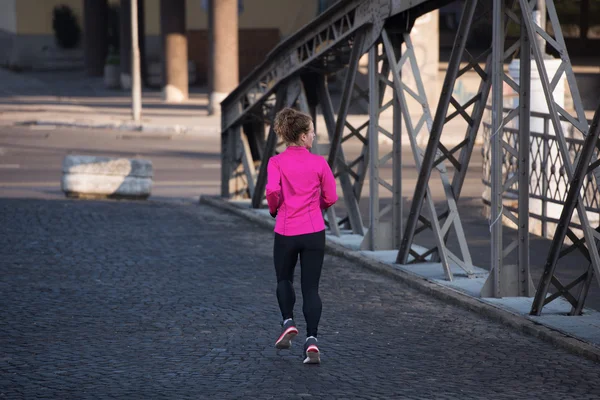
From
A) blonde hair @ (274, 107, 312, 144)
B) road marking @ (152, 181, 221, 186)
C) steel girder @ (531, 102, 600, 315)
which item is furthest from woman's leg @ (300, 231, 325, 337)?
road marking @ (152, 181, 221, 186)

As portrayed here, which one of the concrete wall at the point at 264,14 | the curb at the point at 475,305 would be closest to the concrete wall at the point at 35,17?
the concrete wall at the point at 264,14

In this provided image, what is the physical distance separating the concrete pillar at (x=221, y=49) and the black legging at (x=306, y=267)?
2944 centimetres

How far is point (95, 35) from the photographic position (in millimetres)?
55156

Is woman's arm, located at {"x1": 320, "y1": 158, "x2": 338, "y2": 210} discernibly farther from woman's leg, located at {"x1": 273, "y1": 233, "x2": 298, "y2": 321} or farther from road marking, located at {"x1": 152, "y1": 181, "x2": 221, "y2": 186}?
road marking, located at {"x1": 152, "y1": 181, "x2": 221, "y2": 186}

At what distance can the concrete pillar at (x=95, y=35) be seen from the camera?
53.9 m

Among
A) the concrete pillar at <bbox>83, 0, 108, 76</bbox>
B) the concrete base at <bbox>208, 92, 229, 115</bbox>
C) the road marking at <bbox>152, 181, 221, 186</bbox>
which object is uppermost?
the concrete pillar at <bbox>83, 0, 108, 76</bbox>

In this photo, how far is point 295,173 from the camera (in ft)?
23.0

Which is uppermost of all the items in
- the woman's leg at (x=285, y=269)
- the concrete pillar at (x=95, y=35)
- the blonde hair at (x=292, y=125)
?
the concrete pillar at (x=95, y=35)

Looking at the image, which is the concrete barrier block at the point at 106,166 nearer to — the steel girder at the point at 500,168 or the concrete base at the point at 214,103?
the steel girder at the point at 500,168

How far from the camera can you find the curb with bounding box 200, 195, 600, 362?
283 inches

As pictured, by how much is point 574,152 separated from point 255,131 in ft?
17.8

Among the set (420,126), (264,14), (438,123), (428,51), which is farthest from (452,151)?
(264,14)

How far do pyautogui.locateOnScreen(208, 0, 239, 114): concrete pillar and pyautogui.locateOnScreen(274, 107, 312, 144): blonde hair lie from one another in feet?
96.6

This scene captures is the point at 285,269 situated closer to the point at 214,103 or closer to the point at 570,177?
the point at 570,177
